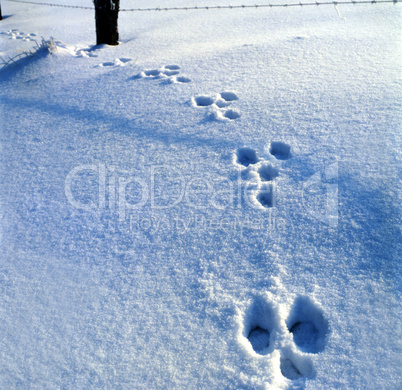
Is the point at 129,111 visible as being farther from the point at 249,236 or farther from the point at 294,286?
the point at 294,286

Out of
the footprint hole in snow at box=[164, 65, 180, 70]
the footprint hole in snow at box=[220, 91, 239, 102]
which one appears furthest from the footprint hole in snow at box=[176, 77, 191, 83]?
the footprint hole in snow at box=[220, 91, 239, 102]

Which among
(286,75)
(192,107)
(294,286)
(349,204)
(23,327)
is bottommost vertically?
(23,327)

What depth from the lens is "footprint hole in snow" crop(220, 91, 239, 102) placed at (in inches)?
80.3

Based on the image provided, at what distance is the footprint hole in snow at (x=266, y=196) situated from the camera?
141 centimetres

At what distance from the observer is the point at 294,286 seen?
1.10m

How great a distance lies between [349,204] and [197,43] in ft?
7.90

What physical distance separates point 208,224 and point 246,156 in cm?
49

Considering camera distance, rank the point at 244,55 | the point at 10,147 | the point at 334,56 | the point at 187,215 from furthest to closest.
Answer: the point at 244,55
the point at 334,56
the point at 10,147
the point at 187,215

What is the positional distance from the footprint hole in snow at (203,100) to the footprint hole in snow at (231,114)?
0.18 meters

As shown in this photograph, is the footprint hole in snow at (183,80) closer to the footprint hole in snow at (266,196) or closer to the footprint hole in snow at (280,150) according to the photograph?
the footprint hole in snow at (280,150)

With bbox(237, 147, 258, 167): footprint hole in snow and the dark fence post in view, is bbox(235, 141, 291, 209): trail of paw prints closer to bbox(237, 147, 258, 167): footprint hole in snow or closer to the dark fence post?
bbox(237, 147, 258, 167): footprint hole in snow

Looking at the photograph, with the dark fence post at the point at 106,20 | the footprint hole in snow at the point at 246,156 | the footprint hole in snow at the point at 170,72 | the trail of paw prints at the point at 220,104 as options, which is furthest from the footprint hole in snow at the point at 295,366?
the dark fence post at the point at 106,20

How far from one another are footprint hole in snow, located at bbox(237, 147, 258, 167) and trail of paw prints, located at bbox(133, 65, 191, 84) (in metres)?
0.95

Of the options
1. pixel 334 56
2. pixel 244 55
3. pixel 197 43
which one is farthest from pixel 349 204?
pixel 197 43
